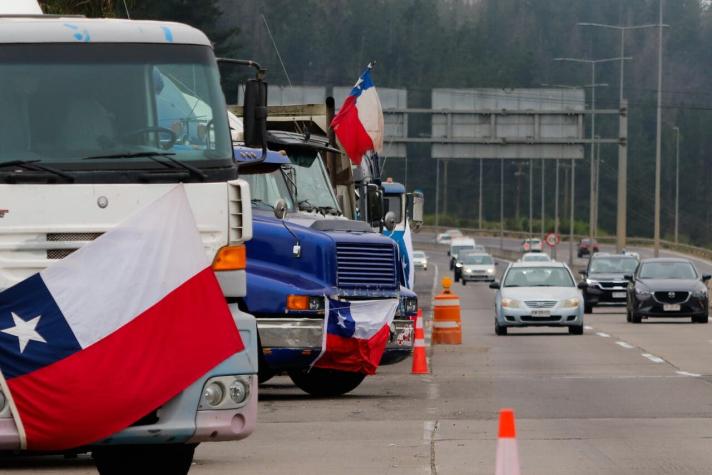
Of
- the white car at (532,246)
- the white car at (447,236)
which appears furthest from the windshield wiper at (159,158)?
the white car at (447,236)

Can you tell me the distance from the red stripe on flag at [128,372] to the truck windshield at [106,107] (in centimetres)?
93

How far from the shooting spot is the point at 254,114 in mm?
11328

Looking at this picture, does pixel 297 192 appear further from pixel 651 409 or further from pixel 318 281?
pixel 651 409

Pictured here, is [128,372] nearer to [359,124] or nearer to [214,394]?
[214,394]

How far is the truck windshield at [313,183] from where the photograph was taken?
63.0 ft

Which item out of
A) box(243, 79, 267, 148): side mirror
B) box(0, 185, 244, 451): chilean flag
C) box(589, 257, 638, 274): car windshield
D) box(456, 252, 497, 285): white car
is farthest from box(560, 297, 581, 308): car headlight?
box(456, 252, 497, 285): white car

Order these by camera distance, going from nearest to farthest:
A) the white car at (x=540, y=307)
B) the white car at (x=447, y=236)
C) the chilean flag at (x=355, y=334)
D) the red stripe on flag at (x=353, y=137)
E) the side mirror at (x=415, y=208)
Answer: the chilean flag at (x=355, y=334) → the red stripe on flag at (x=353, y=137) → the side mirror at (x=415, y=208) → the white car at (x=540, y=307) → the white car at (x=447, y=236)

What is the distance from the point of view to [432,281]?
287 feet

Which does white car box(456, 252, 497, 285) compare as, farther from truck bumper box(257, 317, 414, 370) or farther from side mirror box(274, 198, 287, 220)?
side mirror box(274, 198, 287, 220)

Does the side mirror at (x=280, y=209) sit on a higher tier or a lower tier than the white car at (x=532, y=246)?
higher

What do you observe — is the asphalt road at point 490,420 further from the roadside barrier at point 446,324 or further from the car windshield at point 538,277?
the car windshield at point 538,277

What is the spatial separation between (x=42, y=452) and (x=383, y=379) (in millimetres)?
12777

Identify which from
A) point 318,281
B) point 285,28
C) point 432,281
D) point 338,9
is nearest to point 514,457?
point 318,281

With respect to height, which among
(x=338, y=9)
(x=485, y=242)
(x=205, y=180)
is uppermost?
(x=338, y=9)
